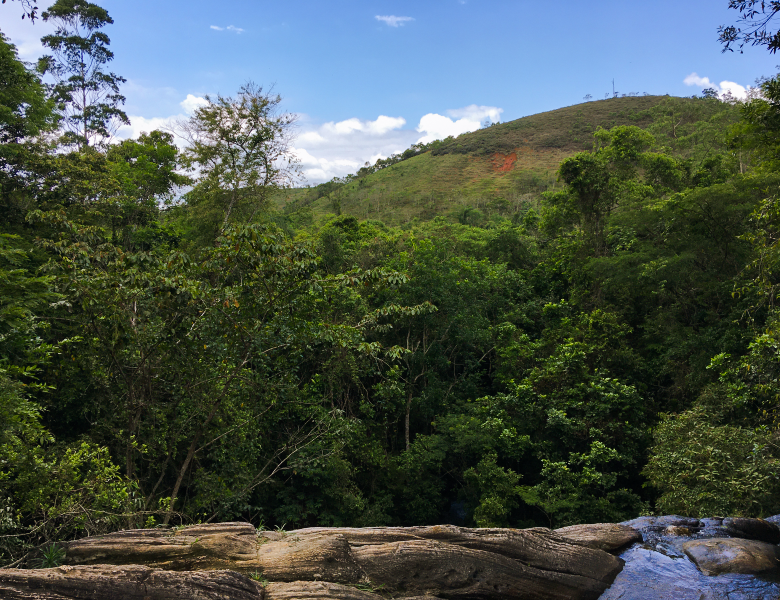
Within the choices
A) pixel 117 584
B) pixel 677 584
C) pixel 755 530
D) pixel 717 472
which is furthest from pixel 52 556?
pixel 717 472

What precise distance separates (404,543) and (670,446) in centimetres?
691

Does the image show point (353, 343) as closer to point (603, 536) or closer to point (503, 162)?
point (603, 536)

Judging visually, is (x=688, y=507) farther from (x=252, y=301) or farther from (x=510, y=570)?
(x=252, y=301)

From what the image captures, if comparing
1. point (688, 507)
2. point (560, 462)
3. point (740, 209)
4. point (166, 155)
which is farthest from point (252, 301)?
point (166, 155)

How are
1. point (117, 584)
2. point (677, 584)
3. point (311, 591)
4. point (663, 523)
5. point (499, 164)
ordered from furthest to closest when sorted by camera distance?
point (499, 164) < point (663, 523) < point (677, 584) < point (311, 591) < point (117, 584)

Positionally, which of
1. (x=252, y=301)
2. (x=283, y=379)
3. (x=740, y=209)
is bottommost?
(x=283, y=379)

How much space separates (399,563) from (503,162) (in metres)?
62.3

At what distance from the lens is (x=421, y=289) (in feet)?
51.2

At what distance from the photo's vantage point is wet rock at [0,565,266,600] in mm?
4141

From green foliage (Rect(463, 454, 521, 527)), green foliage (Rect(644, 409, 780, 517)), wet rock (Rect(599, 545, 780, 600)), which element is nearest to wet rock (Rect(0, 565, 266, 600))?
wet rock (Rect(599, 545, 780, 600))

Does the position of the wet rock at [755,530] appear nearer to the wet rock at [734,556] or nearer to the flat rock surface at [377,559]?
the wet rock at [734,556]

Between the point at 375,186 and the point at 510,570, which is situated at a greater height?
the point at 375,186

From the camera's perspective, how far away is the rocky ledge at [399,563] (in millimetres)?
4410

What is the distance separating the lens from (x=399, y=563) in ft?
18.9
